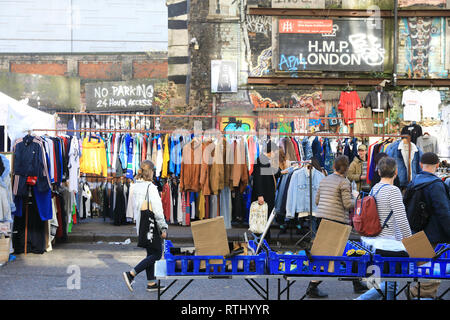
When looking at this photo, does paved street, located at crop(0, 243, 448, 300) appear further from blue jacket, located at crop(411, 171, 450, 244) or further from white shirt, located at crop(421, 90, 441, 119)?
white shirt, located at crop(421, 90, 441, 119)

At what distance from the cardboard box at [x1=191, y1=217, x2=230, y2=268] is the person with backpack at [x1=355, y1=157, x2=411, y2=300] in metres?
1.54

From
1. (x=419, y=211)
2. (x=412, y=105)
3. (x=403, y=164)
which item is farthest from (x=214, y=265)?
(x=412, y=105)

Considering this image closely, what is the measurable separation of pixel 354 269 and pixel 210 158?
5861mm

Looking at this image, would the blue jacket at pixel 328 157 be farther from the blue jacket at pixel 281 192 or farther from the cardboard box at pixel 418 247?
the cardboard box at pixel 418 247

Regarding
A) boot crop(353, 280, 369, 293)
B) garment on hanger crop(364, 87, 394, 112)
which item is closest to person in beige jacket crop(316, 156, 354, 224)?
boot crop(353, 280, 369, 293)

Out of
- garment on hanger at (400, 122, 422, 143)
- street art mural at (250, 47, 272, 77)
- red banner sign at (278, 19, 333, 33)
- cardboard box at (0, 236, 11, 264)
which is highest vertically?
red banner sign at (278, 19, 333, 33)

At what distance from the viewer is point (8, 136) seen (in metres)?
9.42

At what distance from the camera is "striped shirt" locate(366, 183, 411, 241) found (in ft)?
17.3

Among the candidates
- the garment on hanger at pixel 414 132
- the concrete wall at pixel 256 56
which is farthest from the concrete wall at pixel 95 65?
the garment on hanger at pixel 414 132

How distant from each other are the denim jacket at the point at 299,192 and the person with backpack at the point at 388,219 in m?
3.92

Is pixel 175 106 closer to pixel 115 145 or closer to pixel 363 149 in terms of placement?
pixel 115 145

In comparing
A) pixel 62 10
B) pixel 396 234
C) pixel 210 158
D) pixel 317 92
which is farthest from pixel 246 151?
pixel 62 10

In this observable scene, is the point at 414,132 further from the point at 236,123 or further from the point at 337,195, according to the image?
the point at 337,195

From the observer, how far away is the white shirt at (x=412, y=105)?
1356 cm
